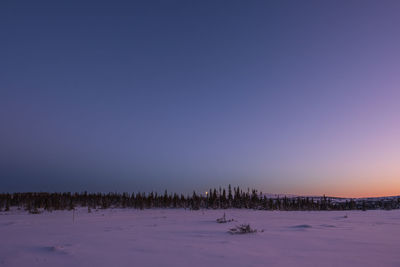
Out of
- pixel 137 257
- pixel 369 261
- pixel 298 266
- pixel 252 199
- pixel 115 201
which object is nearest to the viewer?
pixel 298 266

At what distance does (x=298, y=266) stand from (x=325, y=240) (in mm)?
3086

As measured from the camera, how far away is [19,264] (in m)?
4.65

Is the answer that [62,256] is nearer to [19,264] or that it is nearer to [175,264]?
[19,264]

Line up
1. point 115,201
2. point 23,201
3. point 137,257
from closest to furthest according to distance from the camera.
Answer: point 137,257 < point 23,201 < point 115,201

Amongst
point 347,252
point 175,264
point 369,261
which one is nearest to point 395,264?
point 369,261

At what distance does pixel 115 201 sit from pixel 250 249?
7749 cm

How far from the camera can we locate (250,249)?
5.52 m

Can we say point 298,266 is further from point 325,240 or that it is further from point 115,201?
point 115,201

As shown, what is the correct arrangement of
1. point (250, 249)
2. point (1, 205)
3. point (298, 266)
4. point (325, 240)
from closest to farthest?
point (298, 266)
point (250, 249)
point (325, 240)
point (1, 205)

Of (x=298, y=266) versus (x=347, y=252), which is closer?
(x=298, y=266)

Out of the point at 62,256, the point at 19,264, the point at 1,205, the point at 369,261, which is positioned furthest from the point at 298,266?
the point at 1,205

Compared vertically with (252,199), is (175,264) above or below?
above

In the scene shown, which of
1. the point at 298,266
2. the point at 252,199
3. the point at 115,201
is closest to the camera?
the point at 298,266

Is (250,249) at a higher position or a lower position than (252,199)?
higher
